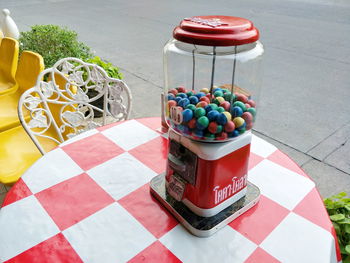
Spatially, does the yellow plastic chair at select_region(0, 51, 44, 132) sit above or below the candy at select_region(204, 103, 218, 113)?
below

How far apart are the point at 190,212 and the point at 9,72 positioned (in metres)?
2.25

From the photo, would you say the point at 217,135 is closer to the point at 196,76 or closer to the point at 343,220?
the point at 196,76

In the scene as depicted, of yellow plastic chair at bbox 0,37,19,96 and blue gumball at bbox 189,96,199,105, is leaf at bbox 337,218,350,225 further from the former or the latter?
yellow plastic chair at bbox 0,37,19,96

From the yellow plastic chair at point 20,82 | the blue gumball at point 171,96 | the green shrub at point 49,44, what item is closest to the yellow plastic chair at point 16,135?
the yellow plastic chair at point 20,82

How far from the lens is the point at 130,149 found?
4.98ft

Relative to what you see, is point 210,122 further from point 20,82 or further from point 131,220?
point 20,82

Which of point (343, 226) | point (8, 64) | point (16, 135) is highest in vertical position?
point (8, 64)

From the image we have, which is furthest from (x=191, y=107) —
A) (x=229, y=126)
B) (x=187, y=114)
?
(x=229, y=126)

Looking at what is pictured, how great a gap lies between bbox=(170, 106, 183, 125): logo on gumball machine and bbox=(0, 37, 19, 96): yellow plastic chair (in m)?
2.00

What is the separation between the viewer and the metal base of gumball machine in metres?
1.07

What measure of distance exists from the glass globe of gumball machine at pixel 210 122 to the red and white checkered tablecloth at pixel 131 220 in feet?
0.21

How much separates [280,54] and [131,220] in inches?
208

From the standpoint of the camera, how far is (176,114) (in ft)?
3.41

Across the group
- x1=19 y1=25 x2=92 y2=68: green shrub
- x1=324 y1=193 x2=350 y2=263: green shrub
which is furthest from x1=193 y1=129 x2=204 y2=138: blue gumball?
x1=19 y1=25 x2=92 y2=68: green shrub
